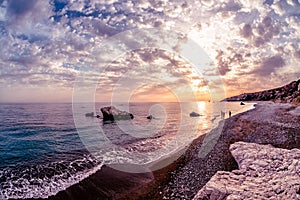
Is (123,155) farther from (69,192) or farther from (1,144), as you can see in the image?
(1,144)

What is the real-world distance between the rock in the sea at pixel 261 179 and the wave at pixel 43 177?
37.5ft

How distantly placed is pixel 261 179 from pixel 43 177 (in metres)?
16.0

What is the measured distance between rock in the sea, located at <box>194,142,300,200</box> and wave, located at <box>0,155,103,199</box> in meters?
11.4

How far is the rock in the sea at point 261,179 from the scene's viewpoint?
301 inches

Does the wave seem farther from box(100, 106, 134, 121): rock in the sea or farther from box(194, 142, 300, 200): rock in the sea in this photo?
box(100, 106, 134, 121): rock in the sea

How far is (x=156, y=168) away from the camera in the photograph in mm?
18281

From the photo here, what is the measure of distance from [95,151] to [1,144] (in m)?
15.5

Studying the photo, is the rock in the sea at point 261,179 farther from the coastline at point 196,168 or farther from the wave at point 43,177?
the wave at point 43,177

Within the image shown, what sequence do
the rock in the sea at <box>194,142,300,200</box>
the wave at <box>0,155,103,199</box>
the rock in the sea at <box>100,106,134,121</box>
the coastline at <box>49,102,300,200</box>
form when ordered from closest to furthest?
the rock in the sea at <box>194,142,300,200</box>
the coastline at <box>49,102,300,200</box>
the wave at <box>0,155,103,199</box>
the rock in the sea at <box>100,106,134,121</box>

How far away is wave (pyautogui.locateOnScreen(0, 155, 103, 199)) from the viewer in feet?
45.4

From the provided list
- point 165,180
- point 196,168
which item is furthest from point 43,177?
point 196,168

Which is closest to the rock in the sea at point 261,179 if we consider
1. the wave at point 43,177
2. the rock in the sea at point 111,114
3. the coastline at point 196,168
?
the coastline at point 196,168

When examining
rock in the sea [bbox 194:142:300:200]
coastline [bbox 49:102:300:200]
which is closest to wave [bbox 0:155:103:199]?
coastline [bbox 49:102:300:200]

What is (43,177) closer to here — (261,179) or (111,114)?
(261,179)
